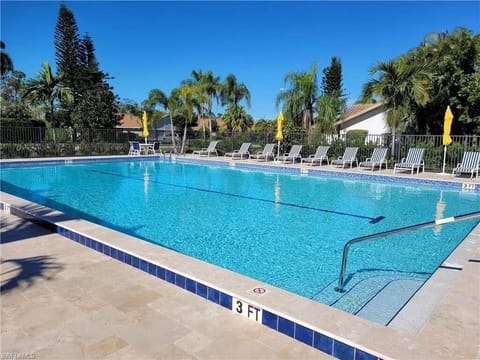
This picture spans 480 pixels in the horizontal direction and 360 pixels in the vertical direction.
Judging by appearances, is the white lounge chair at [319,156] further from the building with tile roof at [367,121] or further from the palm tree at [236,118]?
the palm tree at [236,118]

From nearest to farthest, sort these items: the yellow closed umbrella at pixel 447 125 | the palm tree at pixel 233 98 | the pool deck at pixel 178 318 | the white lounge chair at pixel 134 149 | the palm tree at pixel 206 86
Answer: the pool deck at pixel 178 318 < the yellow closed umbrella at pixel 447 125 < the white lounge chair at pixel 134 149 < the palm tree at pixel 206 86 < the palm tree at pixel 233 98

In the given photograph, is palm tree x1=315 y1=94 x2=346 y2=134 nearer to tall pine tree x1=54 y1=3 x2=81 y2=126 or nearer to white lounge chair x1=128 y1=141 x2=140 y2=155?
white lounge chair x1=128 y1=141 x2=140 y2=155

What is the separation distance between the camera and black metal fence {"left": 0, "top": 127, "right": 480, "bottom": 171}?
1337 cm

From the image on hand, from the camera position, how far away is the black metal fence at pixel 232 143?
43.9 feet

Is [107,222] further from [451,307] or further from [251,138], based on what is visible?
[251,138]

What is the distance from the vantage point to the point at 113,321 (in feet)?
8.55

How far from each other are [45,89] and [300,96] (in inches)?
591

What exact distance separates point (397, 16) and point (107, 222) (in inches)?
506

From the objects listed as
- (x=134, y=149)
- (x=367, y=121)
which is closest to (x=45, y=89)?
(x=134, y=149)

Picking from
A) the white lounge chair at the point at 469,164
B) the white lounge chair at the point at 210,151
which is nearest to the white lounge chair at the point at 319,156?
the white lounge chair at the point at 469,164

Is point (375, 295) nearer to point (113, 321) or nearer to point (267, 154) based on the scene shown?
point (113, 321)

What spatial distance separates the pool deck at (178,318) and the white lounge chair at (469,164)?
9.16 metres

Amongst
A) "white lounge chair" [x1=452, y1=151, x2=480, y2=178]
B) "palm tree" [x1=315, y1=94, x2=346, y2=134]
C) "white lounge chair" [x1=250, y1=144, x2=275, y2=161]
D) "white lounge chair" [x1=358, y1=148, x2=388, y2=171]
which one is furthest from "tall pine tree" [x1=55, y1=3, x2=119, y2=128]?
"white lounge chair" [x1=452, y1=151, x2=480, y2=178]

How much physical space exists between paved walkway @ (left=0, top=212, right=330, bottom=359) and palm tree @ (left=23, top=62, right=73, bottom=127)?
19.2 m
